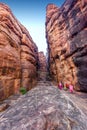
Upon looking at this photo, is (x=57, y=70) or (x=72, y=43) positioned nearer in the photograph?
(x=72, y=43)

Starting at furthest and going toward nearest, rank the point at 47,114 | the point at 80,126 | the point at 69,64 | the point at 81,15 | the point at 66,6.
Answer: the point at 66,6 → the point at 69,64 → the point at 81,15 → the point at 47,114 → the point at 80,126

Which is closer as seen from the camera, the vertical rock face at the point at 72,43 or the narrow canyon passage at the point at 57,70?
the narrow canyon passage at the point at 57,70

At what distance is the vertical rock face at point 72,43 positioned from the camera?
2377 cm

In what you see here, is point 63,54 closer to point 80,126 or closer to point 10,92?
point 10,92

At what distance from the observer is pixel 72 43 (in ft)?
89.4

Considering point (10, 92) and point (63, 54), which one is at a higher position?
point (63, 54)

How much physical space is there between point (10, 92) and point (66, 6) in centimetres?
2360

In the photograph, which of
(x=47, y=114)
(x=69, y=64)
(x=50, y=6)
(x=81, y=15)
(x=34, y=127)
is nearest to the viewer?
(x=34, y=127)

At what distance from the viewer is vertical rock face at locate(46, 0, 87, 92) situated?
23766mm

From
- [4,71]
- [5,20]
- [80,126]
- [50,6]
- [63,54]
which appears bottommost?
[80,126]

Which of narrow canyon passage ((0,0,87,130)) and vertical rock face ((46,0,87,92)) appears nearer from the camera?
narrow canyon passage ((0,0,87,130))

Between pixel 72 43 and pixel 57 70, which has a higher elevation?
pixel 72 43

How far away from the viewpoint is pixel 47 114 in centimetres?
775

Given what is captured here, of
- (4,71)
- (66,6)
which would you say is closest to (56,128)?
(4,71)
